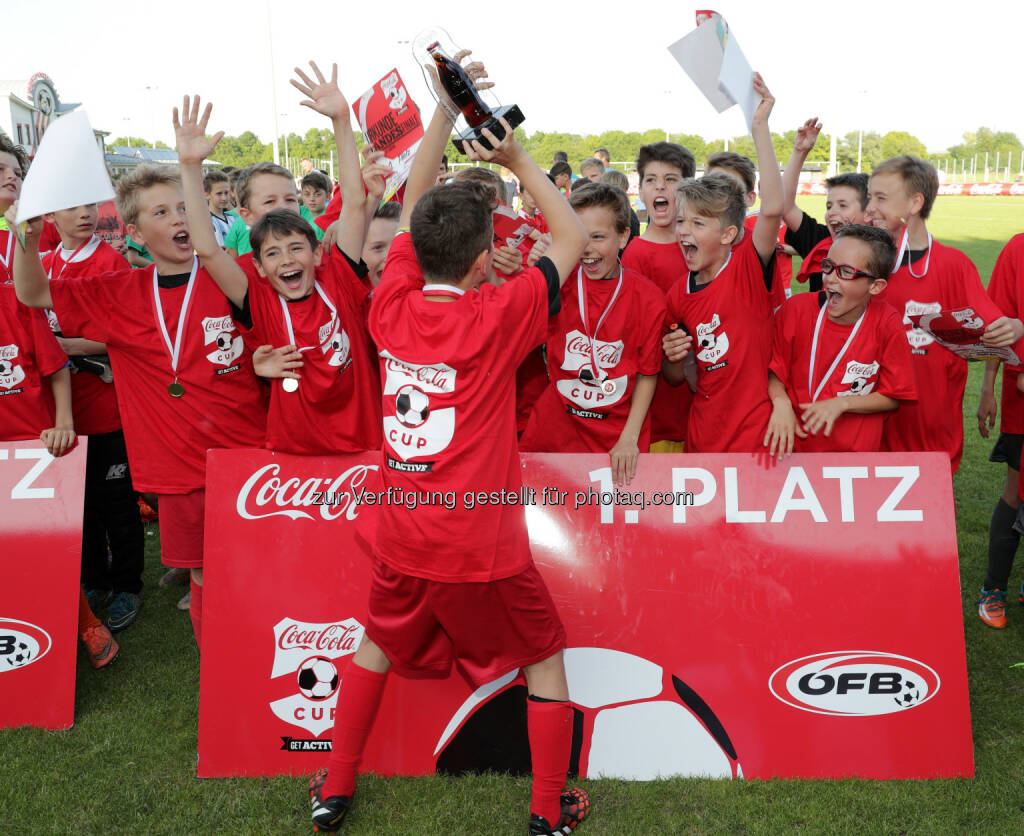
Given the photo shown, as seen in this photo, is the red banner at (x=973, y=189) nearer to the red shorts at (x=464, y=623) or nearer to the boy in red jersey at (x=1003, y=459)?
the boy in red jersey at (x=1003, y=459)

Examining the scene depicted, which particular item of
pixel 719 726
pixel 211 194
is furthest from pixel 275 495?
pixel 211 194

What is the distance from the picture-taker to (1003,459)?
16.0ft

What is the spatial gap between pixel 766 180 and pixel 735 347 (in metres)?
0.75

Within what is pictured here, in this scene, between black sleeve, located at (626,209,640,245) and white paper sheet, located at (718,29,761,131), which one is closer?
white paper sheet, located at (718,29,761,131)

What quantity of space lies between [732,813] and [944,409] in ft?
7.54

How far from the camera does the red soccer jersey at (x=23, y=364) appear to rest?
4.13m

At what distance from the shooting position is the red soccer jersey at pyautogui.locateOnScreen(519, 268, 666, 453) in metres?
3.86

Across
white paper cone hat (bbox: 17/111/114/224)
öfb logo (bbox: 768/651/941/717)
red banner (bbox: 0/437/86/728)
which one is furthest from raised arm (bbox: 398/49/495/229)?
öfb logo (bbox: 768/651/941/717)

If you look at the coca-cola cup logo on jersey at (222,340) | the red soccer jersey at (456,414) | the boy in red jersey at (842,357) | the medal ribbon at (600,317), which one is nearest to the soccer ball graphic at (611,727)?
the red soccer jersey at (456,414)

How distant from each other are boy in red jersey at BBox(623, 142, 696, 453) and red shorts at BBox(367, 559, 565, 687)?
1.68m

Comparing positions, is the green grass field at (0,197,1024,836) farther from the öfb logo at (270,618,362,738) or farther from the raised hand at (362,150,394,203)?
the raised hand at (362,150,394,203)

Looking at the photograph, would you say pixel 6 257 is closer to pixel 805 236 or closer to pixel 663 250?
pixel 663 250

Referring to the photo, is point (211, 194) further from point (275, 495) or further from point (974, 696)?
point (974, 696)

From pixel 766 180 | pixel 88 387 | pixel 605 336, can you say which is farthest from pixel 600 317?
pixel 88 387
